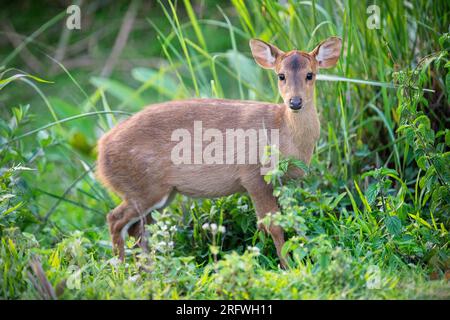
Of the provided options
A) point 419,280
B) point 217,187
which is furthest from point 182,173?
point 419,280

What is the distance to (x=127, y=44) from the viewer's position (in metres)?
10.2

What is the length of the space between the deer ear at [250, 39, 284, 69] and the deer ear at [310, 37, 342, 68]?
0.25 m

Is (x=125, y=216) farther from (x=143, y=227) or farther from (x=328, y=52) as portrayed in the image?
(x=328, y=52)

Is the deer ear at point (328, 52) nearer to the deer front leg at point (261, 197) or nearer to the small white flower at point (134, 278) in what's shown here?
the deer front leg at point (261, 197)

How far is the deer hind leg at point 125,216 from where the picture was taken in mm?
5656

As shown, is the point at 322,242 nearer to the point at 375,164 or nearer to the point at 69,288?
the point at 69,288

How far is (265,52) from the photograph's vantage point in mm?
5742

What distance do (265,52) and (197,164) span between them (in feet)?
2.95

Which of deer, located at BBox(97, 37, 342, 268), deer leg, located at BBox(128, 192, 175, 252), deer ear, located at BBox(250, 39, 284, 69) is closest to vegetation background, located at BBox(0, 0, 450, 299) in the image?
deer leg, located at BBox(128, 192, 175, 252)

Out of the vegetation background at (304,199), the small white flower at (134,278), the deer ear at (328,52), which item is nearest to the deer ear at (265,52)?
the deer ear at (328,52)

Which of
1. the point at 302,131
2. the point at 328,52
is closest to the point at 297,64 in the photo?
the point at 328,52

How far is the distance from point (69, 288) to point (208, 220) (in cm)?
160

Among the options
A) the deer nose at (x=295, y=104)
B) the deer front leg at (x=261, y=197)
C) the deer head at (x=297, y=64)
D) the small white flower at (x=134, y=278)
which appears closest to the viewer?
the small white flower at (x=134, y=278)

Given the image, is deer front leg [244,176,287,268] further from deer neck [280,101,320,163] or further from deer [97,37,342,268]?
deer neck [280,101,320,163]
